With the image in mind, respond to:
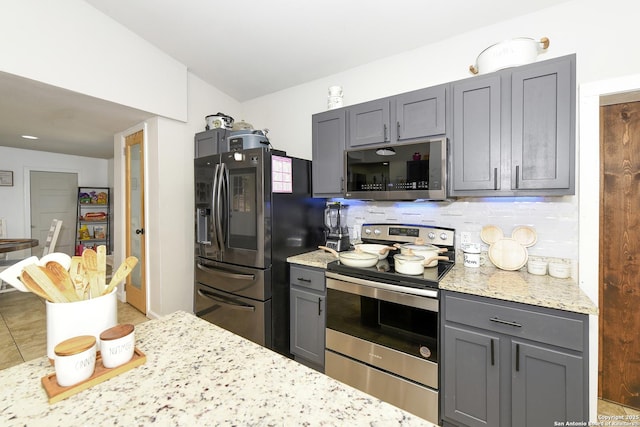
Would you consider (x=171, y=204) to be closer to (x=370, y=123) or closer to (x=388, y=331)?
(x=370, y=123)

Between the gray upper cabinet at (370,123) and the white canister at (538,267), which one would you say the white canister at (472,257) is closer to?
the white canister at (538,267)

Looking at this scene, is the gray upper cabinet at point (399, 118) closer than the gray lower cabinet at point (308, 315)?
Yes

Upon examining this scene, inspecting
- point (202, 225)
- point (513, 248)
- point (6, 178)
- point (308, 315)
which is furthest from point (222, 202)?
point (6, 178)

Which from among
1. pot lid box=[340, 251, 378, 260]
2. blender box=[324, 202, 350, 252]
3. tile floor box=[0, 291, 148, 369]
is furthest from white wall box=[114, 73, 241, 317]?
pot lid box=[340, 251, 378, 260]

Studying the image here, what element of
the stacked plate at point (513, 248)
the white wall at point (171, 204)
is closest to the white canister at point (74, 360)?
the stacked plate at point (513, 248)

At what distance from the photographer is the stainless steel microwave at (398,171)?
182cm

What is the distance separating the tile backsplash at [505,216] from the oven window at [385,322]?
0.80m

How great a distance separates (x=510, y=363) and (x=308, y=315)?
1279mm

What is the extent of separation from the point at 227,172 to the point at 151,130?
1306 millimetres

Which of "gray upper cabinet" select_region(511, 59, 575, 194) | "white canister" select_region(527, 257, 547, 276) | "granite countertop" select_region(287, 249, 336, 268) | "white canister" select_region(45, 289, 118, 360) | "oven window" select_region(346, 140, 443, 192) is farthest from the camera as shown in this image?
"granite countertop" select_region(287, 249, 336, 268)

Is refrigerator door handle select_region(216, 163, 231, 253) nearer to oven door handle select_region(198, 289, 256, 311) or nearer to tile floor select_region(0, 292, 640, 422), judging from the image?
oven door handle select_region(198, 289, 256, 311)

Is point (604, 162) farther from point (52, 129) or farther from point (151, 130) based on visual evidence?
point (52, 129)

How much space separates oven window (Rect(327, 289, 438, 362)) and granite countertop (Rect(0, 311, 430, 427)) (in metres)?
1.09

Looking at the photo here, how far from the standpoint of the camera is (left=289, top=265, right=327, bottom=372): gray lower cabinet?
2.04 m
